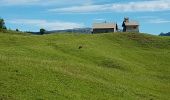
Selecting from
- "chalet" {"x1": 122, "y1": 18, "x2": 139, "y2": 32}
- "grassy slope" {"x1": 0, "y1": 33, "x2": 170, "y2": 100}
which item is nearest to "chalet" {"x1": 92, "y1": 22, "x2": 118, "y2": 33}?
"chalet" {"x1": 122, "y1": 18, "x2": 139, "y2": 32}

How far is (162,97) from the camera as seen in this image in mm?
39000

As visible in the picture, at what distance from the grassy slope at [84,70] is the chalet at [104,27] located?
51.6 meters

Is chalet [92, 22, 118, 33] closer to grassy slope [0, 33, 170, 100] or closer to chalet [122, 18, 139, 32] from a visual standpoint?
chalet [122, 18, 139, 32]

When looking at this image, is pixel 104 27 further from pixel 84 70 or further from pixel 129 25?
pixel 84 70

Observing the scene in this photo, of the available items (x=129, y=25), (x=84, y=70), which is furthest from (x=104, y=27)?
(x=84, y=70)

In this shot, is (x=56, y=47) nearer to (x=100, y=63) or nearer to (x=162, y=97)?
(x=100, y=63)

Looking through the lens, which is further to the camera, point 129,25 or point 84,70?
point 129,25

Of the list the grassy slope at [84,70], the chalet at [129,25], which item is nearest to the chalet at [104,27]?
the chalet at [129,25]

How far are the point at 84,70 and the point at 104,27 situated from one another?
93279 millimetres

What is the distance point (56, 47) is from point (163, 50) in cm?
2151

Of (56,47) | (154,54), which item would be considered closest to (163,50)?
(154,54)

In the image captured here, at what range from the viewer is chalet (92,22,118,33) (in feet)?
443

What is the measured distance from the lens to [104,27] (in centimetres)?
13588

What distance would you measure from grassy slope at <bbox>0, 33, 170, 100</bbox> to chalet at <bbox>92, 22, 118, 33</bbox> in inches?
2031
